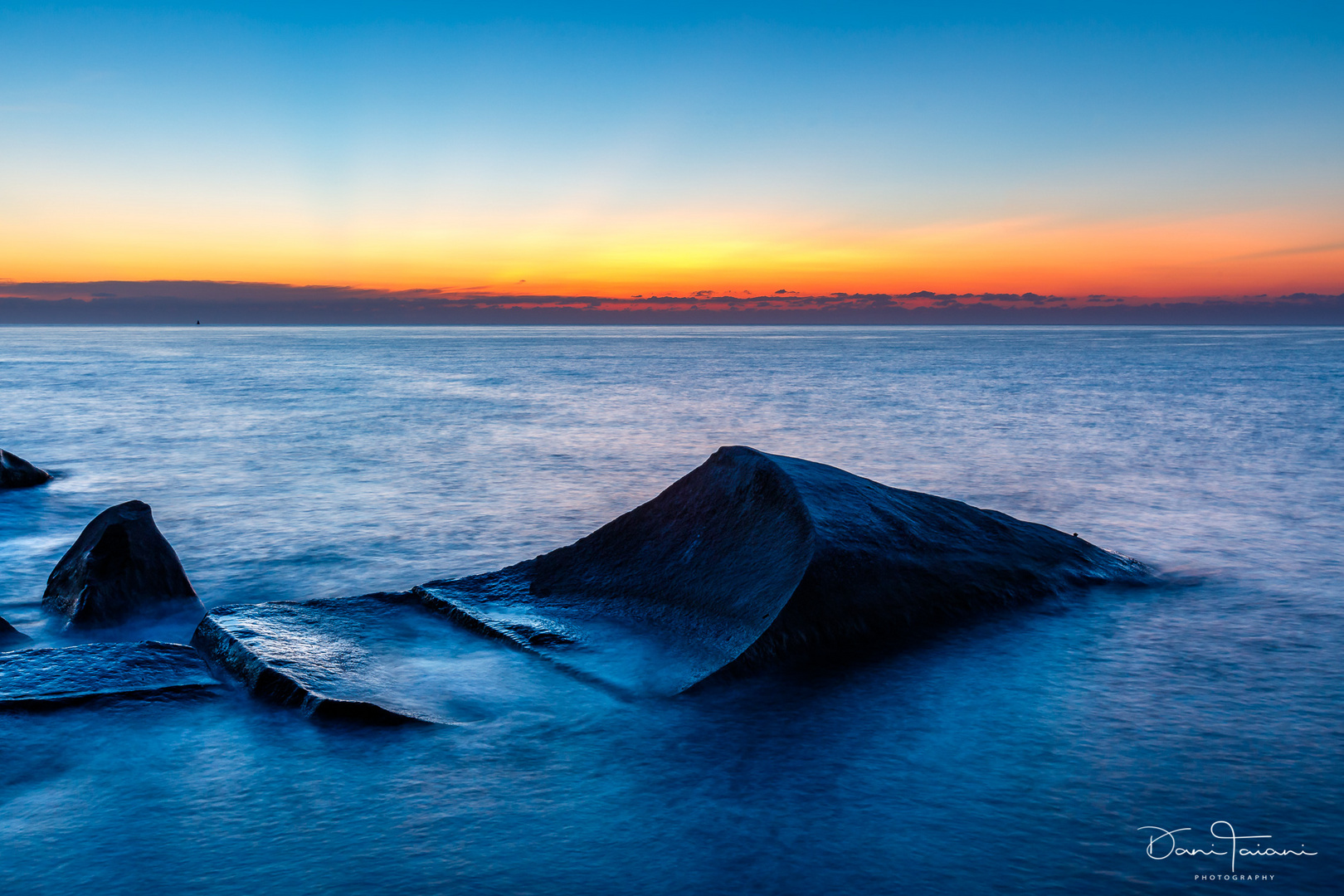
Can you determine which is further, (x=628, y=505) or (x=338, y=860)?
(x=628, y=505)


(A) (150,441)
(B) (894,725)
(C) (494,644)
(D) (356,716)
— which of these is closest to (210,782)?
(D) (356,716)

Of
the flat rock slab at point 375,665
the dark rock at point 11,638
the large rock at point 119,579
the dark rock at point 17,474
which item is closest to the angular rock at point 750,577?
the flat rock slab at point 375,665

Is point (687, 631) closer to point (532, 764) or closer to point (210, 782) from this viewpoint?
point (532, 764)

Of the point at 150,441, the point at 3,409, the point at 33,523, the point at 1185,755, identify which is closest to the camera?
the point at 1185,755

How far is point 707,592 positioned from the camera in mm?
5953

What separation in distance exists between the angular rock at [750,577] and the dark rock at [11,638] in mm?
2489

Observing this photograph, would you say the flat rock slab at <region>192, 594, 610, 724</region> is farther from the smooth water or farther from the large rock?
the large rock

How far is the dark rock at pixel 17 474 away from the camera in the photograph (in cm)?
1183

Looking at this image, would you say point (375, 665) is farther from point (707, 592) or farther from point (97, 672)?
point (707, 592)

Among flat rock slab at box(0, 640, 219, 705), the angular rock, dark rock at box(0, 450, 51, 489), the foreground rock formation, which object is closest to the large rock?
flat rock slab at box(0, 640, 219, 705)

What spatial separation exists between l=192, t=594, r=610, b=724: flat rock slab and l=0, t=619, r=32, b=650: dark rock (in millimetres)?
1199

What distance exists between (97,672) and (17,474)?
8773 mm

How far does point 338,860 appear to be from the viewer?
356 centimetres

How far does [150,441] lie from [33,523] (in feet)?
25.5
